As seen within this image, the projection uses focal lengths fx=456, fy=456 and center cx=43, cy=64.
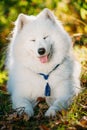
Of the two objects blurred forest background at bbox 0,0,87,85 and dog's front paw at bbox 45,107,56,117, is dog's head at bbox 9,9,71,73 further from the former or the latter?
blurred forest background at bbox 0,0,87,85

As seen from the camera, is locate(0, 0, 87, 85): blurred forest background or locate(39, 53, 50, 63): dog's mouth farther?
locate(0, 0, 87, 85): blurred forest background

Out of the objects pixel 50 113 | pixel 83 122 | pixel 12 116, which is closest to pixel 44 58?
pixel 50 113

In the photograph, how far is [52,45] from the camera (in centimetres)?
553

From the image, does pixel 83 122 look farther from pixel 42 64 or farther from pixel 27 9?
pixel 27 9

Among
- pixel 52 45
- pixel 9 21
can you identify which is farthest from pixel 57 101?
pixel 9 21

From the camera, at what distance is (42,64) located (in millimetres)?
5633

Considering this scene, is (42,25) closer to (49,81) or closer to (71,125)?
(49,81)

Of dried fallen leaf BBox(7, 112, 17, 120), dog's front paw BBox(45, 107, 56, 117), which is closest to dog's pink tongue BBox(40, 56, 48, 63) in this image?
dog's front paw BBox(45, 107, 56, 117)

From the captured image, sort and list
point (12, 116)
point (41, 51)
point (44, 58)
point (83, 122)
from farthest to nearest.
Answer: point (44, 58), point (41, 51), point (12, 116), point (83, 122)

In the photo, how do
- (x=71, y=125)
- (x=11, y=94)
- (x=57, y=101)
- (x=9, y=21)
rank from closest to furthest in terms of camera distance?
(x=71, y=125) < (x=57, y=101) < (x=11, y=94) < (x=9, y=21)

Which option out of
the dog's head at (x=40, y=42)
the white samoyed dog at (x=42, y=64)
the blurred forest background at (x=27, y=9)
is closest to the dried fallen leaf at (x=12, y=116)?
the white samoyed dog at (x=42, y=64)

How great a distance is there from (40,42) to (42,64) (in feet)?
1.17

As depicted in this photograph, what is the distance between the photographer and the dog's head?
545 cm

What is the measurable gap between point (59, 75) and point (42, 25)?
654 millimetres
